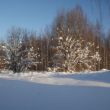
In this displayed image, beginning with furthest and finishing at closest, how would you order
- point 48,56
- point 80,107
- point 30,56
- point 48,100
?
point 48,56
point 30,56
point 48,100
point 80,107

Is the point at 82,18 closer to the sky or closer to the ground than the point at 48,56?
closer to the sky

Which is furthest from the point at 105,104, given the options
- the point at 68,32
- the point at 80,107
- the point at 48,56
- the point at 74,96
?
the point at 48,56

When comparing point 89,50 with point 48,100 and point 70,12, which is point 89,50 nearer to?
point 70,12

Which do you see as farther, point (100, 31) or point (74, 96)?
point (100, 31)

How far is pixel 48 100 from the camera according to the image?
29.1 ft

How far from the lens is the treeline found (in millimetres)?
31484

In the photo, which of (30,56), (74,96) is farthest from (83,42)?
(74,96)

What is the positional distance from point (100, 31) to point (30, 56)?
1024 cm

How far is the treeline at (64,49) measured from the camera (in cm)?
3148

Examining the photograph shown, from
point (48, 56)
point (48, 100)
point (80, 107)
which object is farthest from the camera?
point (48, 56)

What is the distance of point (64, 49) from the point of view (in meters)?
31.5

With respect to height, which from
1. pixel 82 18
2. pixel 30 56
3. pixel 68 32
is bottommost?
pixel 30 56

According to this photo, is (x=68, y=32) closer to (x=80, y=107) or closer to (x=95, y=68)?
(x=95, y=68)

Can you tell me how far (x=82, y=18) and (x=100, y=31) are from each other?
2.91 m
